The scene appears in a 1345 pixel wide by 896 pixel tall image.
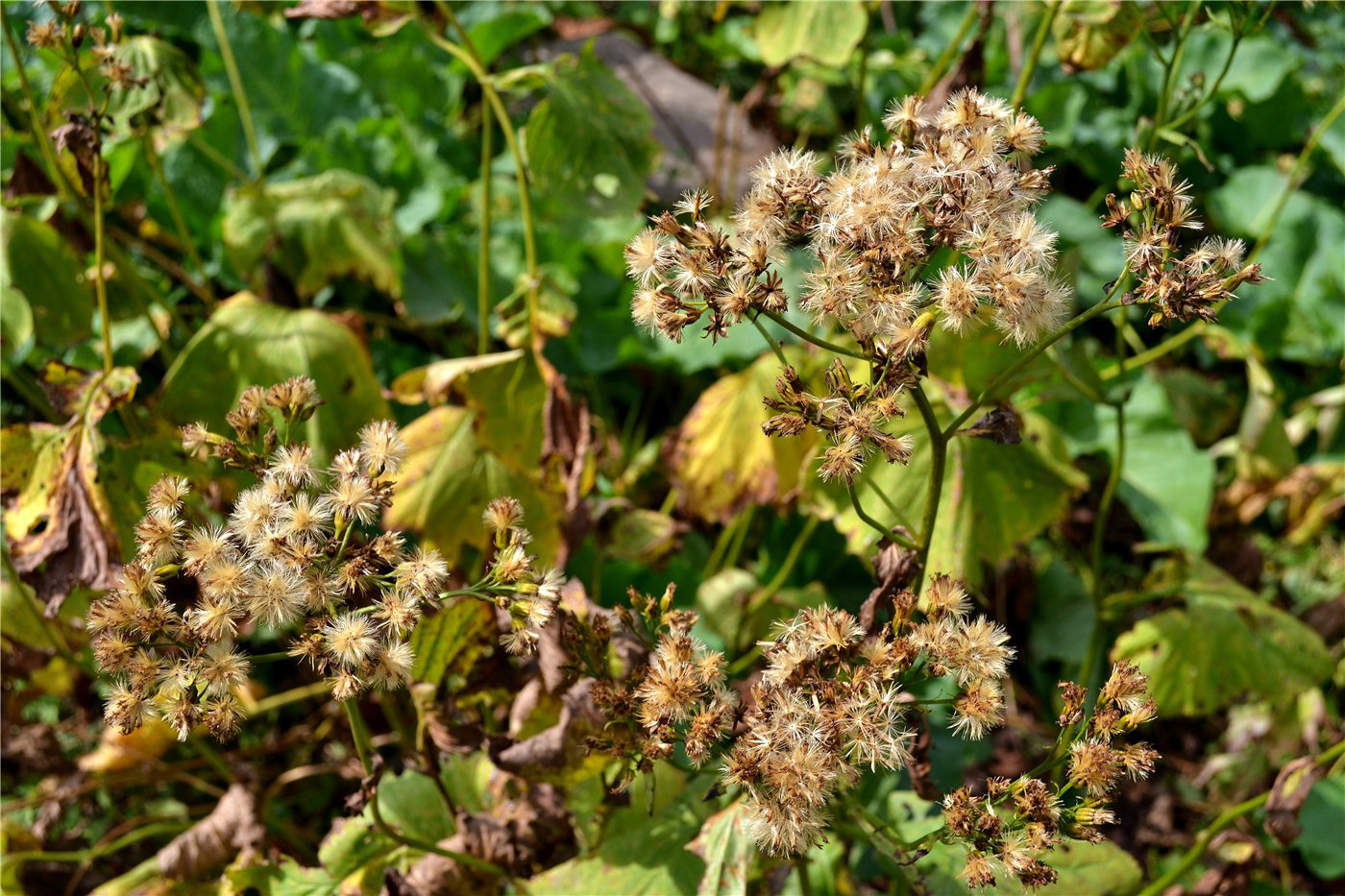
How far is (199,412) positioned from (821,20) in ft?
5.00

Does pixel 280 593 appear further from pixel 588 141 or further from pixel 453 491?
pixel 588 141

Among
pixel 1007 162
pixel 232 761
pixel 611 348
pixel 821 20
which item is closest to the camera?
pixel 1007 162

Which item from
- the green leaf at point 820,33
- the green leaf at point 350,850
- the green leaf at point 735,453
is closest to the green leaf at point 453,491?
the green leaf at point 735,453

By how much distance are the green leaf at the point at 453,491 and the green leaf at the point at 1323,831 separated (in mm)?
1650

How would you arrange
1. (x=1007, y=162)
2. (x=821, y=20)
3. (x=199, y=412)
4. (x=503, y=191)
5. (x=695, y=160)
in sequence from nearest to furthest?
(x=1007, y=162) < (x=199, y=412) < (x=821, y=20) < (x=503, y=191) < (x=695, y=160)

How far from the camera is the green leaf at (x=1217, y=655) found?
217cm

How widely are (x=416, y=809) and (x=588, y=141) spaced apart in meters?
1.27

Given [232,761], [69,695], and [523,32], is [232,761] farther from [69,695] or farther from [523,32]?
[523,32]

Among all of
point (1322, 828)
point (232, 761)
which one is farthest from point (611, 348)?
point (1322, 828)

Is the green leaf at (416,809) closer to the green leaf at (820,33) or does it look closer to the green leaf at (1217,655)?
the green leaf at (1217,655)

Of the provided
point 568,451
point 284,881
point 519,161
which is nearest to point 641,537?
point 568,451

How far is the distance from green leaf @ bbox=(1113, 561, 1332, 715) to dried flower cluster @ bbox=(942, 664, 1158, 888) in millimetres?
1108

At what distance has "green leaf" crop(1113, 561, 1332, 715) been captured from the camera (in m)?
2.17

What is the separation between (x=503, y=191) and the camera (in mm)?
3117
